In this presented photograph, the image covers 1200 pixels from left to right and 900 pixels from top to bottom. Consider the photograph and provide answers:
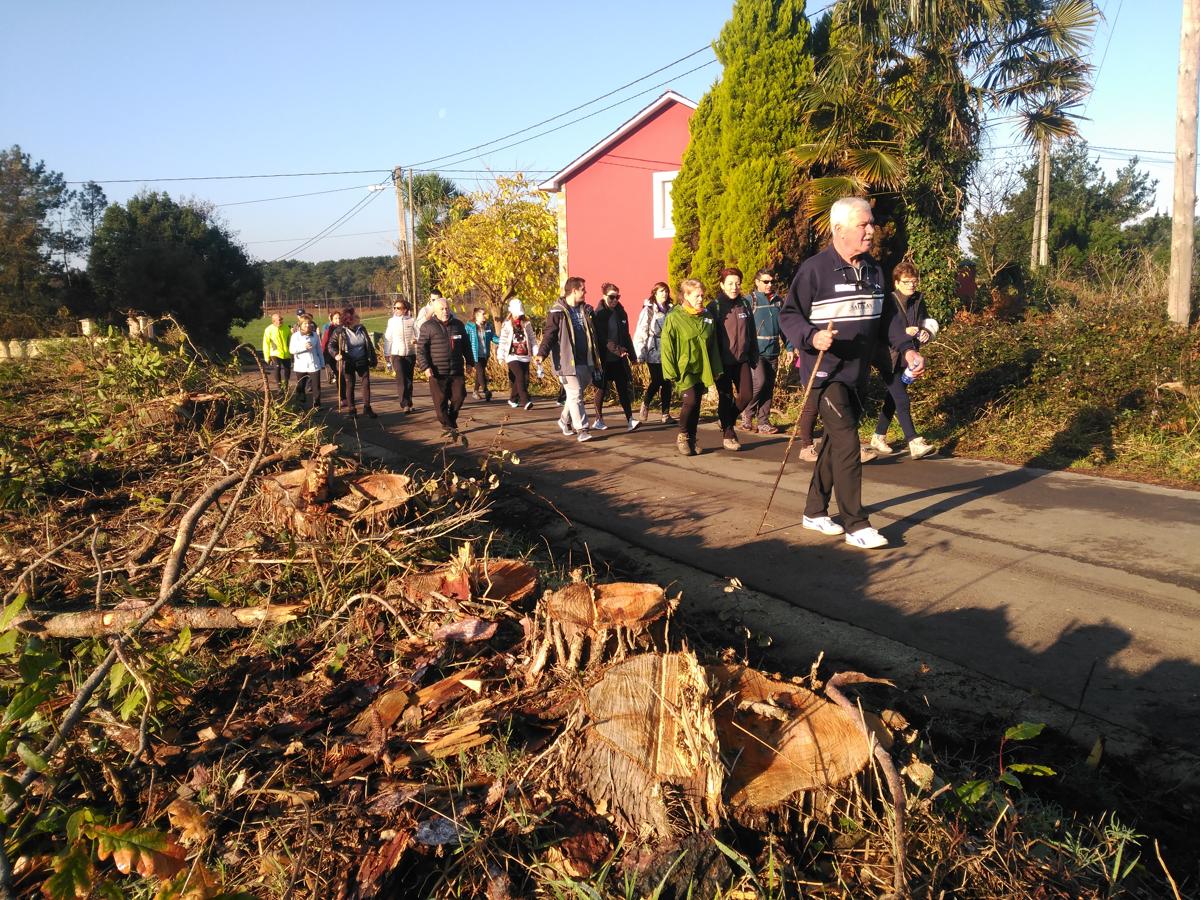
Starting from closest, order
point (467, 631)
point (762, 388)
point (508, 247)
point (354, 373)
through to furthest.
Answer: point (467, 631) < point (762, 388) < point (354, 373) < point (508, 247)

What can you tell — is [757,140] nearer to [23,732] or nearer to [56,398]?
[56,398]

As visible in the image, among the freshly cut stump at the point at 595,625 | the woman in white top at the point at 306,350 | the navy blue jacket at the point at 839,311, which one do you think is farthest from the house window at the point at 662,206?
the freshly cut stump at the point at 595,625

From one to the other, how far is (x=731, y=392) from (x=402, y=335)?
7324mm

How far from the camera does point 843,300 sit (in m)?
5.70

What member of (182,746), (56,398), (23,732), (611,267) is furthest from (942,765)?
(611,267)

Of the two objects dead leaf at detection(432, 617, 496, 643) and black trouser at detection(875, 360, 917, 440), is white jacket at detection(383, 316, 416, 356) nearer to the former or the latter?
black trouser at detection(875, 360, 917, 440)

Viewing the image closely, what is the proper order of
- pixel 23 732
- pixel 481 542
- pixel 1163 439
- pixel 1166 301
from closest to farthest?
pixel 23 732 → pixel 481 542 → pixel 1163 439 → pixel 1166 301

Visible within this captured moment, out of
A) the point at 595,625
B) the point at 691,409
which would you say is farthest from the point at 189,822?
the point at 691,409

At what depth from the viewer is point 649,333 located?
1258 cm

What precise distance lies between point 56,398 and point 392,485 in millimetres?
6197

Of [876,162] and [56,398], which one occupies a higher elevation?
[876,162]

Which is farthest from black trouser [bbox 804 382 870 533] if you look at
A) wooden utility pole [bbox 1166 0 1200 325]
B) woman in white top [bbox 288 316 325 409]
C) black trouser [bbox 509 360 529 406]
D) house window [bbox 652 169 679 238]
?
house window [bbox 652 169 679 238]

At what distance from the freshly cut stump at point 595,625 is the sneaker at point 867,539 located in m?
2.81

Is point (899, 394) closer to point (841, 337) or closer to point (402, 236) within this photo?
point (841, 337)
